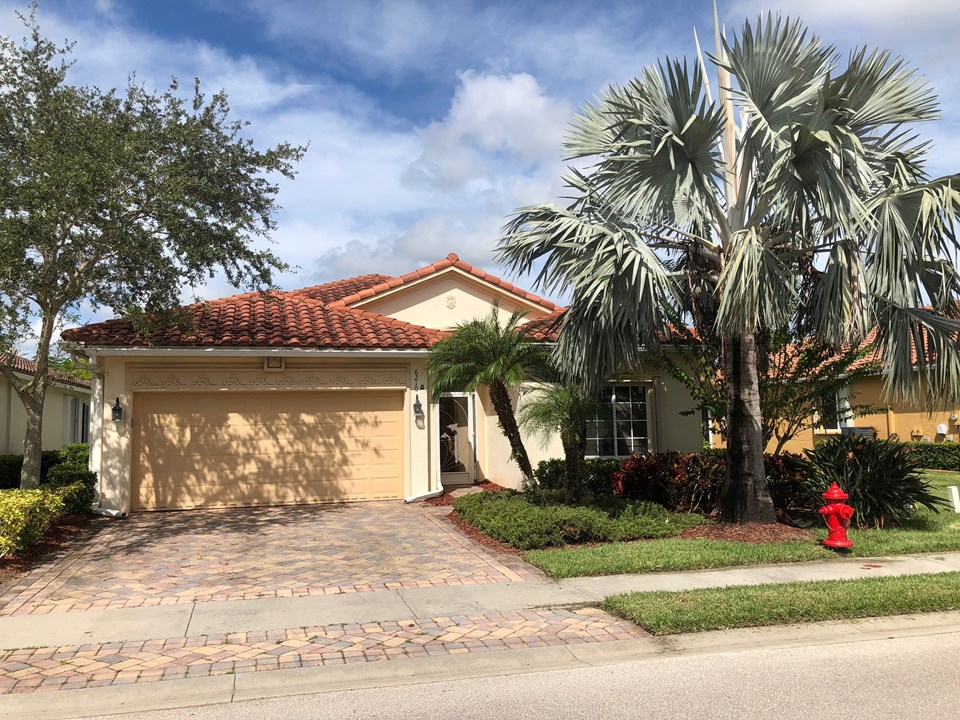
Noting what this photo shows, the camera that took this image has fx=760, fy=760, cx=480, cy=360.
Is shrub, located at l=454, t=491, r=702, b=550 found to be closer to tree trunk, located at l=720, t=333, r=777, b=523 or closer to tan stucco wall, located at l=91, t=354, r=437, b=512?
tree trunk, located at l=720, t=333, r=777, b=523

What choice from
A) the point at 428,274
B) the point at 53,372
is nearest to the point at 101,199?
the point at 428,274

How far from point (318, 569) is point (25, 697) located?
4.06 meters

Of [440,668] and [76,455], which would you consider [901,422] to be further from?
[76,455]

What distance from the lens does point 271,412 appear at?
14227 mm

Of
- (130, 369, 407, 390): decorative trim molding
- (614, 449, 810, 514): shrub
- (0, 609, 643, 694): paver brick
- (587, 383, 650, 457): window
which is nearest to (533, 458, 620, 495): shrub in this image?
(614, 449, 810, 514): shrub

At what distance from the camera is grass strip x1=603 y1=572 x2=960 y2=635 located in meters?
6.43

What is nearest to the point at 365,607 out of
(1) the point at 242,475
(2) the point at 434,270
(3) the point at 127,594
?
(3) the point at 127,594

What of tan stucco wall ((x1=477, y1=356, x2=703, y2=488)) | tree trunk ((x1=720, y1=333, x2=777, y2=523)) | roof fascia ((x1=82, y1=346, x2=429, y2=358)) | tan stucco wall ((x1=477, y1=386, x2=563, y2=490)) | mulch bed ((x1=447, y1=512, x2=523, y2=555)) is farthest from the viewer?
tan stucco wall ((x1=477, y1=356, x2=703, y2=488))

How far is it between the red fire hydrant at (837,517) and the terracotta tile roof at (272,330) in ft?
24.9

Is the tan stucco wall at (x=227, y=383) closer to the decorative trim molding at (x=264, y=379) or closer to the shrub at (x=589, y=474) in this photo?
the decorative trim molding at (x=264, y=379)

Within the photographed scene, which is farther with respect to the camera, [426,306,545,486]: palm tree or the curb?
[426,306,545,486]: palm tree

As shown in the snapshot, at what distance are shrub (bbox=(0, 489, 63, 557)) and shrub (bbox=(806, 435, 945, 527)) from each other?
1074 cm

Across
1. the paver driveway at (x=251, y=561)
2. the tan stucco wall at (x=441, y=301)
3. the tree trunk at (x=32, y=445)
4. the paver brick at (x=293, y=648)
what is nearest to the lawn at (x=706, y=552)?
the paver driveway at (x=251, y=561)

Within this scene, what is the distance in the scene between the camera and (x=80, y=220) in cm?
1020
